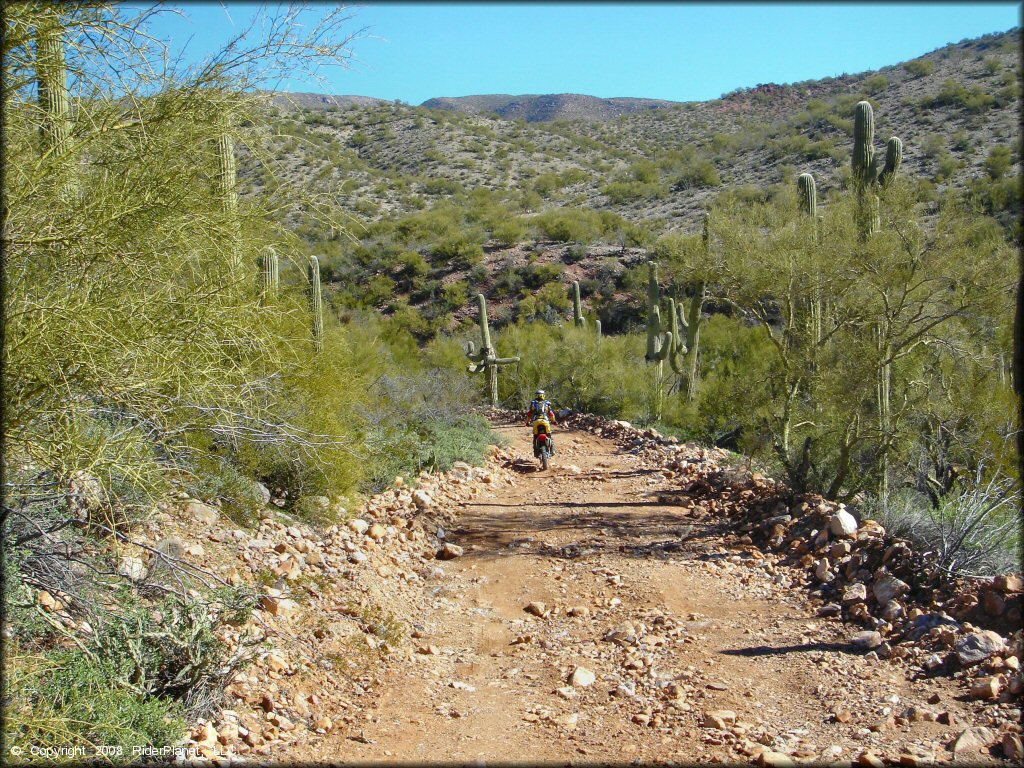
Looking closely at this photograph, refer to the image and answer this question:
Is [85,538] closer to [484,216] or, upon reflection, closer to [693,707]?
[693,707]

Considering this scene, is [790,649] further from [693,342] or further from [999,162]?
[999,162]

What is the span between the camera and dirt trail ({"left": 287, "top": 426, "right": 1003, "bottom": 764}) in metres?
4.44

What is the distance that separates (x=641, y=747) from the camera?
445 centimetres

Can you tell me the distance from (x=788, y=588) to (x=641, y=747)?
3362 mm

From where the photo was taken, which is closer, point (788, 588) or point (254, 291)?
point (254, 291)

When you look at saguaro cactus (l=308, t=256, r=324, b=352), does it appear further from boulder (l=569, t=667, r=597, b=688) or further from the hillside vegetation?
boulder (l=569, t=667, r=597, b=688)

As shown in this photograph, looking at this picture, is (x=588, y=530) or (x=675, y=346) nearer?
(x=588, y=530)

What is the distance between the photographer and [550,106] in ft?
216

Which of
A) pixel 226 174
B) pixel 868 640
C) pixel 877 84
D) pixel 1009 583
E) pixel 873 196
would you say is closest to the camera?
pixel 226 174

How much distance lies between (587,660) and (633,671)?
0.39 metres

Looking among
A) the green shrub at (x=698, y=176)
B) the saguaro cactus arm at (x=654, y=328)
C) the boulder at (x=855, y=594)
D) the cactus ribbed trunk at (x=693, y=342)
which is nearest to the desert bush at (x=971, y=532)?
the boulder at (x=855, y=594)

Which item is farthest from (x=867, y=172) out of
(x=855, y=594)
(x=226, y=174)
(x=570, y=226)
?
(x=570, y=226)

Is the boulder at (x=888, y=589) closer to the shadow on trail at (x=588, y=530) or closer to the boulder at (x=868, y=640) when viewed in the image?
the boulder at (x=868, y=640)

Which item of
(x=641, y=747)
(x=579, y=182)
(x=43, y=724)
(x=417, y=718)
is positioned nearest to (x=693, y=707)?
(x=641, y=747)
